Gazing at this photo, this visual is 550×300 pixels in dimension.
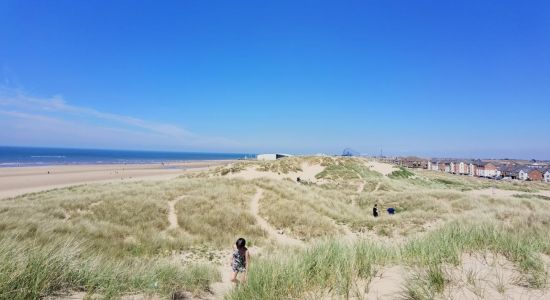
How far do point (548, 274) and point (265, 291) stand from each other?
15.1ft

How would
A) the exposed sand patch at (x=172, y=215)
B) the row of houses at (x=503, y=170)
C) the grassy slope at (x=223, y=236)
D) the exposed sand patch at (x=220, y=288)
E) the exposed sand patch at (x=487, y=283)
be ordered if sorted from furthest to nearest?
1. the row of houses at (x=503, y=170)
2. the exposed sand patch at (x=172, y=215)
3. the exposed sand patch at (x=220, y=288)
4. the grassy slope at (x=223, y=236)
5. the exposed sand patch at (x=487, y=283)

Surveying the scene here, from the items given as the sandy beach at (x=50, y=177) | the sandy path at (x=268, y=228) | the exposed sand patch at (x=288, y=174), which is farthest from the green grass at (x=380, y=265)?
the exposed sand patch at (x=288, y=174)

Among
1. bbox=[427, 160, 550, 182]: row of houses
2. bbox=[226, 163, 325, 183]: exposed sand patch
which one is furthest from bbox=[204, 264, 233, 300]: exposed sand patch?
bbox=[427, 160, 550, 182]: row of houses

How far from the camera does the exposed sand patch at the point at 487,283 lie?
4609 millimetres

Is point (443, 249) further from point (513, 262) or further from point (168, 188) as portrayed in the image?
point (168, 188)

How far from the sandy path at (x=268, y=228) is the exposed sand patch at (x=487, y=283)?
9967 mm

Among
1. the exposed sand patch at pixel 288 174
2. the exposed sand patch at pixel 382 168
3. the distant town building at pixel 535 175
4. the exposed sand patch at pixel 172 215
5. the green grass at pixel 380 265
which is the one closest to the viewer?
the green grass at pixel 380 265

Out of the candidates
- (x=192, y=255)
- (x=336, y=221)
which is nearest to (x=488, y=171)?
(x=336, y=221)

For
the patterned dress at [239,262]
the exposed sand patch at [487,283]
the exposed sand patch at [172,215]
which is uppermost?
the exposed sand patch at [487,283]

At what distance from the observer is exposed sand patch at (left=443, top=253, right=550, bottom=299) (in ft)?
15.1

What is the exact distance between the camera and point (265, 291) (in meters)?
4.98

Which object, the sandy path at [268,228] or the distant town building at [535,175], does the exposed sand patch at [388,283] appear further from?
the distant town building at [535,175]

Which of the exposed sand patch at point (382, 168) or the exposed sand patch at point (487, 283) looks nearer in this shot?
the exposed sand patch at point (487, 283)

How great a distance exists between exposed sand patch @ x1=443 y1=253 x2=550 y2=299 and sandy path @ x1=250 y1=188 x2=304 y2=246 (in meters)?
9.97
